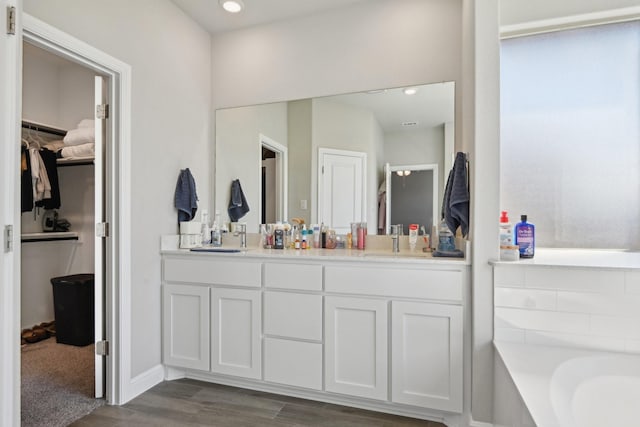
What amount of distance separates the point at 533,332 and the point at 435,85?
5.40 ft

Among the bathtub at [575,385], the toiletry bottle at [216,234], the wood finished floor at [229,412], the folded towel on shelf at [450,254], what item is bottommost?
the wood finished floor at [229,412]

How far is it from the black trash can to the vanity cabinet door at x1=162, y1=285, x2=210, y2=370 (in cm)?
112

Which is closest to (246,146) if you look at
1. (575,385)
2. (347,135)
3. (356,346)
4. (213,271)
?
(347,135)

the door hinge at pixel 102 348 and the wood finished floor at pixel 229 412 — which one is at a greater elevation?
the door hinge at pixel 102 348

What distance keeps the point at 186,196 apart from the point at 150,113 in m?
0.62

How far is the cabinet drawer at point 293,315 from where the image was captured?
2.09 m

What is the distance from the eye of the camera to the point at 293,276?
214cm

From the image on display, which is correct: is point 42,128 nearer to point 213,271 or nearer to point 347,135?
point 213,271

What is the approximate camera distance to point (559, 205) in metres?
2.10

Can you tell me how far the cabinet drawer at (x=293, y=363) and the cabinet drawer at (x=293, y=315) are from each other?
59 mm

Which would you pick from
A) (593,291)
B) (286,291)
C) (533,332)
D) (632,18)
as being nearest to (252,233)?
(286,291)
